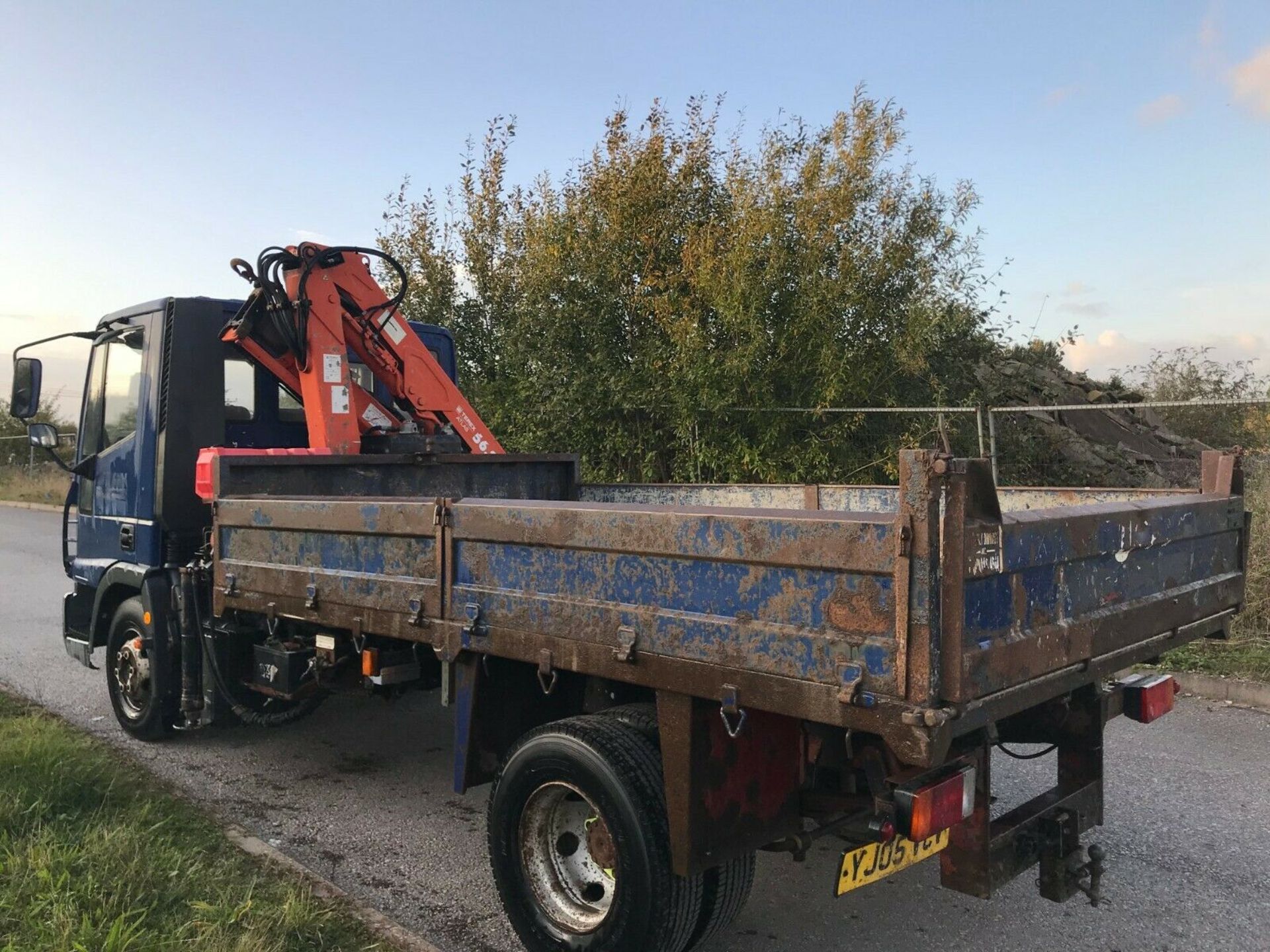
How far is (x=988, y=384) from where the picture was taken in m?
11.9

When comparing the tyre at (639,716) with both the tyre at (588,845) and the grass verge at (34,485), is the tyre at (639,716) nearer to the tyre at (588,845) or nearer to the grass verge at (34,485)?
the tyre at (588,845)

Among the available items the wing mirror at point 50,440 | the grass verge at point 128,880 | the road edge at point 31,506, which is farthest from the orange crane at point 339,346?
the road edge at point 31,506

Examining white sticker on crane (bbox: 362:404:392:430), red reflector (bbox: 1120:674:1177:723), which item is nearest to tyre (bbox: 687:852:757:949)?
red reflector (bbox: 1120:674:1177:723)

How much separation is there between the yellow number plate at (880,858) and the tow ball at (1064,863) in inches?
18.9

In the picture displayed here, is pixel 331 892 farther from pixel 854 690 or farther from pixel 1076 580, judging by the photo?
pixel 1076 580

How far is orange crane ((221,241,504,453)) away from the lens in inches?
220

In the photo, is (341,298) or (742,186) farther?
(742,186)

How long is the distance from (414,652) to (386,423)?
95.4 inches

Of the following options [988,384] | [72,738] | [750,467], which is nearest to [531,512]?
[72,738]

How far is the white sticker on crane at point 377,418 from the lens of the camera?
19.8ft

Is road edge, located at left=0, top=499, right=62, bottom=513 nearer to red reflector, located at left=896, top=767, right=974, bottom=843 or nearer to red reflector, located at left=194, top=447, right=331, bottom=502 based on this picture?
red reflector, located at left=194, top=447, right=331, bottom=502

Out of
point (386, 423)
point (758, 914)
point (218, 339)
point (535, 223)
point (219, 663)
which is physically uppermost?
point (535, 223)

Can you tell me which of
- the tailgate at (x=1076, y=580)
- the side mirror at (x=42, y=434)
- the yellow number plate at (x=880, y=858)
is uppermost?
the side mirror at (x=42, y=434)

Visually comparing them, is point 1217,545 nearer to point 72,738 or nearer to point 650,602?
point 650,602
